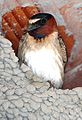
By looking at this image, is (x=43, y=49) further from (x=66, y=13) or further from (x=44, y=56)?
(x=66, y=13)

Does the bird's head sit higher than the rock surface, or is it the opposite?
the bird's head

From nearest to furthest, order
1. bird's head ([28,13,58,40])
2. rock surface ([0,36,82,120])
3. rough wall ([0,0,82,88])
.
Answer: rock surface ([0,36,82,120]) < bird's head ([28,13,58,40]) < rough wall ([0,0,82,88])

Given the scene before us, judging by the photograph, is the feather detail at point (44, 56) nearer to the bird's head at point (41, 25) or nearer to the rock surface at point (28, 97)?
the bird's head at point (41, 25)

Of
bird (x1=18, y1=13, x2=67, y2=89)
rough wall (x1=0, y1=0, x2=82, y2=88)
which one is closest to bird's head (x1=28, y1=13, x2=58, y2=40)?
bird (x1=18, y1=13, x2=67, y2=89)

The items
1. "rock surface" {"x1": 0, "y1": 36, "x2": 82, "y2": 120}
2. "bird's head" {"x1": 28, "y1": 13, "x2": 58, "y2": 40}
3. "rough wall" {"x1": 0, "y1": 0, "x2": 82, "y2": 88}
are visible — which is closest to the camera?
"rock surface" {"x1": 0, "y1": 36, "x2": 82, "y2": 120}

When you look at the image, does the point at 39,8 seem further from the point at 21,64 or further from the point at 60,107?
the point at 60,107

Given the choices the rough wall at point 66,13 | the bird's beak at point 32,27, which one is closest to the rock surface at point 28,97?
the bird's beak at point 32,27

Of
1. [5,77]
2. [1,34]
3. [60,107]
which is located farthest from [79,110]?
[1,34]

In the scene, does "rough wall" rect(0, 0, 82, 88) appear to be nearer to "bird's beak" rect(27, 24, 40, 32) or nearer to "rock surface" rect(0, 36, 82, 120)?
"bird's beak" rect(27, 24, 40, 32)
